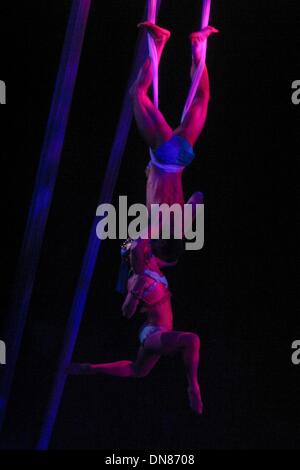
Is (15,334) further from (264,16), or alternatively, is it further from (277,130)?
(264,16)

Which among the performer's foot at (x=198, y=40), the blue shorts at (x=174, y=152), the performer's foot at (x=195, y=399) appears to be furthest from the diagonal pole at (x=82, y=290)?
the performer's foot at (x=195, y=399)

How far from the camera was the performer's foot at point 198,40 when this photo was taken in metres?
2.62

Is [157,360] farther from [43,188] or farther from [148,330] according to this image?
[43,188]

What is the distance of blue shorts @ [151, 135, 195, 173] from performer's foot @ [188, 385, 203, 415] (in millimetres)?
1029

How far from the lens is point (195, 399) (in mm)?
2832

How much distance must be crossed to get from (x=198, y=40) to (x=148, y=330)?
4.25 feet

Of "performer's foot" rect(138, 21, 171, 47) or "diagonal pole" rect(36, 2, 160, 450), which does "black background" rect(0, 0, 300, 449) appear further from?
"performer's foot" rect(138, 21, 171, 47)

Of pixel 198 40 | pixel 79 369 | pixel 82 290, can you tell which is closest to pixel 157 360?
pixel 79 369

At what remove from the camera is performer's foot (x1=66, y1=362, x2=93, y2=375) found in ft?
9.23

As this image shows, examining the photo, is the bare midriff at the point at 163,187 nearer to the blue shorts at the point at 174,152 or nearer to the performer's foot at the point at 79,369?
the blue shorts at the point at 174,152

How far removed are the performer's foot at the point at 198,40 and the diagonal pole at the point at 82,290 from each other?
0.42 m

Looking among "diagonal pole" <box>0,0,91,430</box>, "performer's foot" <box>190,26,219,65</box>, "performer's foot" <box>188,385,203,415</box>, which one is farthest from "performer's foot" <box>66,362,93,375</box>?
"performer's foot" <box>190,26,219,65</box>

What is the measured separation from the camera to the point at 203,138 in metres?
2.97

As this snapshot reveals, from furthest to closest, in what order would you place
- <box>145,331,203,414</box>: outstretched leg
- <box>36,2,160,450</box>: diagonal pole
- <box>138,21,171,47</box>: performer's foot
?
<box>36,2,160,450</box>: diagonal pole
<box>145,331,203,414</box>: outstretched leg
<box>138,21,171,47</box>: performer's foot
